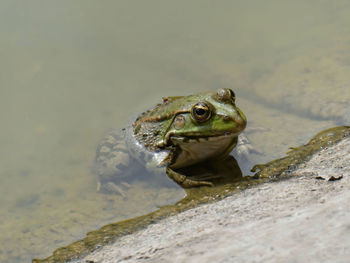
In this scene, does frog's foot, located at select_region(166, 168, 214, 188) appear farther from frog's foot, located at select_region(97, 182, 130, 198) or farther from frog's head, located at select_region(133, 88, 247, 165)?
frog's foot, located at select_region(97, 182, 130, 198)

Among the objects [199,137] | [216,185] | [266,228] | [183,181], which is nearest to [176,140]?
[199,137]

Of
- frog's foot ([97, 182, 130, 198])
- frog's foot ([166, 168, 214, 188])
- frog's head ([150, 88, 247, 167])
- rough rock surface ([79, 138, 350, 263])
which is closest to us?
rough rock surface ([79, 138, 350, 263])

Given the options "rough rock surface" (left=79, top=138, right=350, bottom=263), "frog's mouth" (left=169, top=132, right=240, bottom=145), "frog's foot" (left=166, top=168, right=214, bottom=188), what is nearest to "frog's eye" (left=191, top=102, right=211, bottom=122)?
"frog's mouth" (left=169, top=132, right=240, bottom=145)

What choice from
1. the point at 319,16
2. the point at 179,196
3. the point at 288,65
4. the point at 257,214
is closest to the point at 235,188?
the point at 179,196

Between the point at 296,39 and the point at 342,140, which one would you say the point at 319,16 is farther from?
the point at 342,140

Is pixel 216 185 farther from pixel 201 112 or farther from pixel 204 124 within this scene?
pixel 201 112
